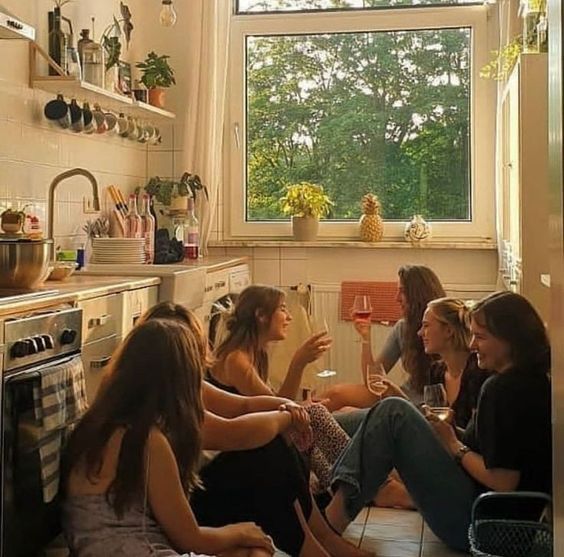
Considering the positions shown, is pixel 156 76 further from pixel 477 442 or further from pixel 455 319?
pixel 477 442

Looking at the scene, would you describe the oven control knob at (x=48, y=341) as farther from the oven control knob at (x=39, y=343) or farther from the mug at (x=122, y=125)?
the mug at (x=122, y=125)

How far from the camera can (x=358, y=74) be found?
5.01 m

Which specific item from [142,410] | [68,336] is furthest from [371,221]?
[142,410]

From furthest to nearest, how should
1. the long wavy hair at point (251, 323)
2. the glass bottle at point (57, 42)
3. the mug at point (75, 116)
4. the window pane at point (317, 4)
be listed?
the window pane at point (317, 4) < the mug at point (75, 116) < the glass bottle at point (57, 42) < the long wavy hair at point (251, 323)

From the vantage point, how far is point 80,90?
3775mm

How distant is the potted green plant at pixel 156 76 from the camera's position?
4625 mm

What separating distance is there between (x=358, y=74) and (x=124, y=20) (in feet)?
4.23

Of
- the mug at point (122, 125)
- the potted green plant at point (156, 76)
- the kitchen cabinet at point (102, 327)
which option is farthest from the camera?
the potted green plant at point (156, 76)

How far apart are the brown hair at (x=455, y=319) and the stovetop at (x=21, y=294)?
1.32m

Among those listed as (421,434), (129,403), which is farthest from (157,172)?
(129,403)

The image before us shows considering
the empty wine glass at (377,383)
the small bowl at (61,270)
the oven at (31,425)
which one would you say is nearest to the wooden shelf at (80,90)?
the small bowl at (61,270)

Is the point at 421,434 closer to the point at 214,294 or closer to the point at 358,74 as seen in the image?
the point at 214,294

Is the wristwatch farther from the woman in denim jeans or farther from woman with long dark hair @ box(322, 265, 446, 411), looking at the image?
woman with long dark hair @ box(322, 265, 446, 411)

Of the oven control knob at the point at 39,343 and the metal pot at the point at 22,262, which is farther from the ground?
the metal pot at the point at 22,262
